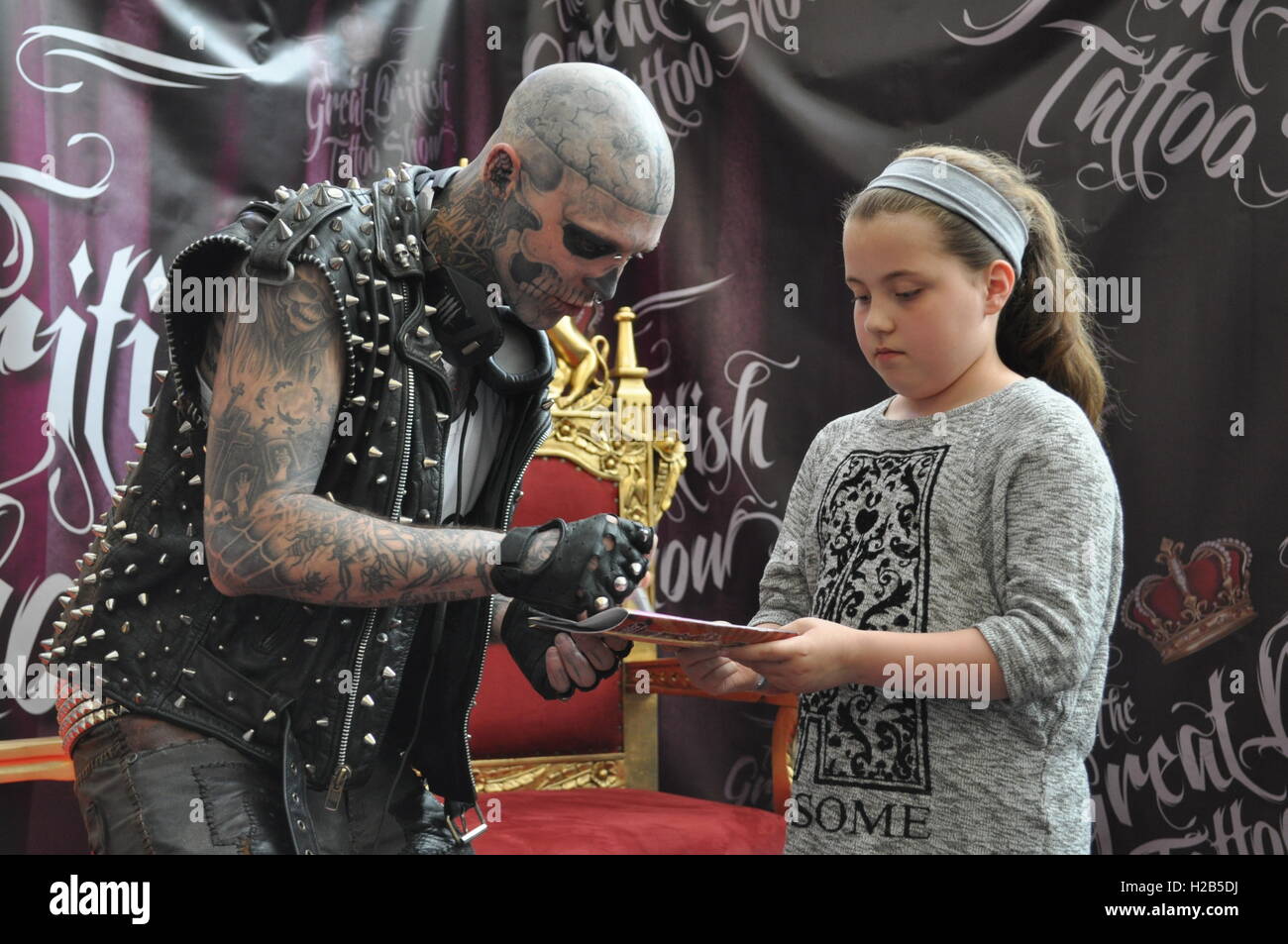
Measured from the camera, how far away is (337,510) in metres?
1.42

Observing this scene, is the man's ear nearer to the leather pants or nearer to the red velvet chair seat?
the leather pants

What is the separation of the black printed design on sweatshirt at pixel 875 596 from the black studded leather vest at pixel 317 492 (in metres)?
0.54

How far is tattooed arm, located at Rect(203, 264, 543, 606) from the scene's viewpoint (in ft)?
4.58

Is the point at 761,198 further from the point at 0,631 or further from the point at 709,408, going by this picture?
the point at 0,631

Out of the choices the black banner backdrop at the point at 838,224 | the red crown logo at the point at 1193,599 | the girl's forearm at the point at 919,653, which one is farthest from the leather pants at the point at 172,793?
the red crown logo at the point at 1193,599

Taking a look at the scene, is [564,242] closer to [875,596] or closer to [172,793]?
[875,596]

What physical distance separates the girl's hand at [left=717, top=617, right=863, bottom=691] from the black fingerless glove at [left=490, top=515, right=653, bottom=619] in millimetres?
185

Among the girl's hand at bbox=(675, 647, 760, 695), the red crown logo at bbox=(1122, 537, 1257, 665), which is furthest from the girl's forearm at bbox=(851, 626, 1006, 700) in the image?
the red crown logo at bbox=(1122, 537, 1257, 665)

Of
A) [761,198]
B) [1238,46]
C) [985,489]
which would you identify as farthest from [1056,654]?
[761,198]

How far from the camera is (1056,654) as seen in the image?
1373 mm

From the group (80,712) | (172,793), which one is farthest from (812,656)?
(80,712)

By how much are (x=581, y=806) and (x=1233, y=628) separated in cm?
152

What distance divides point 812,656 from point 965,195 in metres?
0.62

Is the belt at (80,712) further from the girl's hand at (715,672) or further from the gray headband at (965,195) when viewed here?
the gray headband at (965,195)
